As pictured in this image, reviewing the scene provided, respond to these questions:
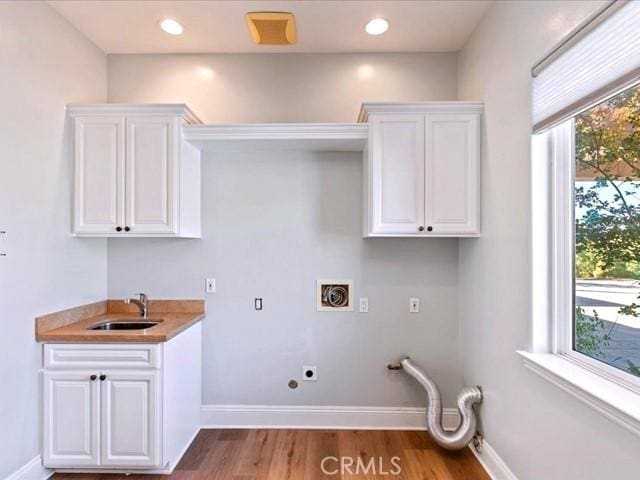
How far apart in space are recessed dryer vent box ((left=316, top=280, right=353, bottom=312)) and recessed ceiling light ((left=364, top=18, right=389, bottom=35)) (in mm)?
1899

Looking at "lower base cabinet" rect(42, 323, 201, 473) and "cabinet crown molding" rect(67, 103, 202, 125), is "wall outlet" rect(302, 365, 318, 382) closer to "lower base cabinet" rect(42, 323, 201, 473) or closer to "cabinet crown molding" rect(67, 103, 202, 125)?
"lower base cabinet" rect(42, 323, 201, 473)

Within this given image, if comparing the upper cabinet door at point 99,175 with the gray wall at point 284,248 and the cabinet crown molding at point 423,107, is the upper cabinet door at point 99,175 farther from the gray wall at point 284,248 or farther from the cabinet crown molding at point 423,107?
the cabinet crown molding at point 423,107

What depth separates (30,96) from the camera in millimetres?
2314

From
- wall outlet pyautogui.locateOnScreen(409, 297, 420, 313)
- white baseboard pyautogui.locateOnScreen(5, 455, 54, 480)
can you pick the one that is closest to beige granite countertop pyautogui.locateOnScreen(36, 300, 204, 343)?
white baseboard pyautogui.locateOnScreen(5, 455, 54, 480)

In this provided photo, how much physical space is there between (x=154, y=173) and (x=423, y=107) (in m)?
1.95

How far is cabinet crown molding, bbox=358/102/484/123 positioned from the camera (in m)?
2.64

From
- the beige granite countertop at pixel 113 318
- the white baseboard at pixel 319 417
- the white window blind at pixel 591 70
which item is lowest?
the white baseboard at pixel 319 417

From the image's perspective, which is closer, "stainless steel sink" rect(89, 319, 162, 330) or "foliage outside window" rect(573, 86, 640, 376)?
"foliage outside window" rect(573, 86, 640, 376)

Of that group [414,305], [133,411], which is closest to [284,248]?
[414,305]

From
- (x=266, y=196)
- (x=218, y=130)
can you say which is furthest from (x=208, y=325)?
(x=218, y=130)

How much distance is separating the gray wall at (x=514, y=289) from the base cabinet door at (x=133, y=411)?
213cm

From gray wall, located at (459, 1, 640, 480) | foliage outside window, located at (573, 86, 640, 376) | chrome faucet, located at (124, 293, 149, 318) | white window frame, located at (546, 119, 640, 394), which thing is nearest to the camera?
foliage outside window, located at (573, 86, 640, 376)

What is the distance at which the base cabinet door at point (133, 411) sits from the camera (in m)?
2.35

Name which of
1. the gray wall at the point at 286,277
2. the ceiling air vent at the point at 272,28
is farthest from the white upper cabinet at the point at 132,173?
the ceiling air vent at the point at 272,28
